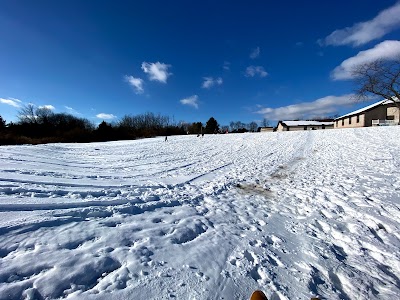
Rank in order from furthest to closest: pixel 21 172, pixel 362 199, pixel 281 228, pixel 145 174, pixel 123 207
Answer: pixel 145 174 → pixel 21 172 → pixel 362 199 → pixel 123 207 → pixel 281 228

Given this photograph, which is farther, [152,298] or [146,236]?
[146,236]

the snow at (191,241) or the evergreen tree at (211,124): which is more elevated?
the evergreen tree at (211,124)

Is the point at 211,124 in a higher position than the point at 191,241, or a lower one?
higher

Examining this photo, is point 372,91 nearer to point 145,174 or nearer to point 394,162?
point 394,162

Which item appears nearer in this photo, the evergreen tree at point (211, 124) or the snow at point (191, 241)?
the snow at point (191, 241)

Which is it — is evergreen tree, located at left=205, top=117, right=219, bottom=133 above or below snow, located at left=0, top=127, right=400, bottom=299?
above

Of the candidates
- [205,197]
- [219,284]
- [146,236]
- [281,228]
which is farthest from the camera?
[205,197]

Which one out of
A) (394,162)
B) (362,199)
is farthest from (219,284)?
(394,162)

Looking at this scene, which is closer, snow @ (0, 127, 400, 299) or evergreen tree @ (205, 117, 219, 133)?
snow @ (0, 127, 400, 299)

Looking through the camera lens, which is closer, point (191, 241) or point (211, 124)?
point (191, 241)

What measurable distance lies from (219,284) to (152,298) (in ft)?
2.64

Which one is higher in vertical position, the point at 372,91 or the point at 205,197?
the point at 372,91

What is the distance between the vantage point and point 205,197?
5949 mm

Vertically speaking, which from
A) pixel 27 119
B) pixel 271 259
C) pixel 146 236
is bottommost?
pixel 271 259
